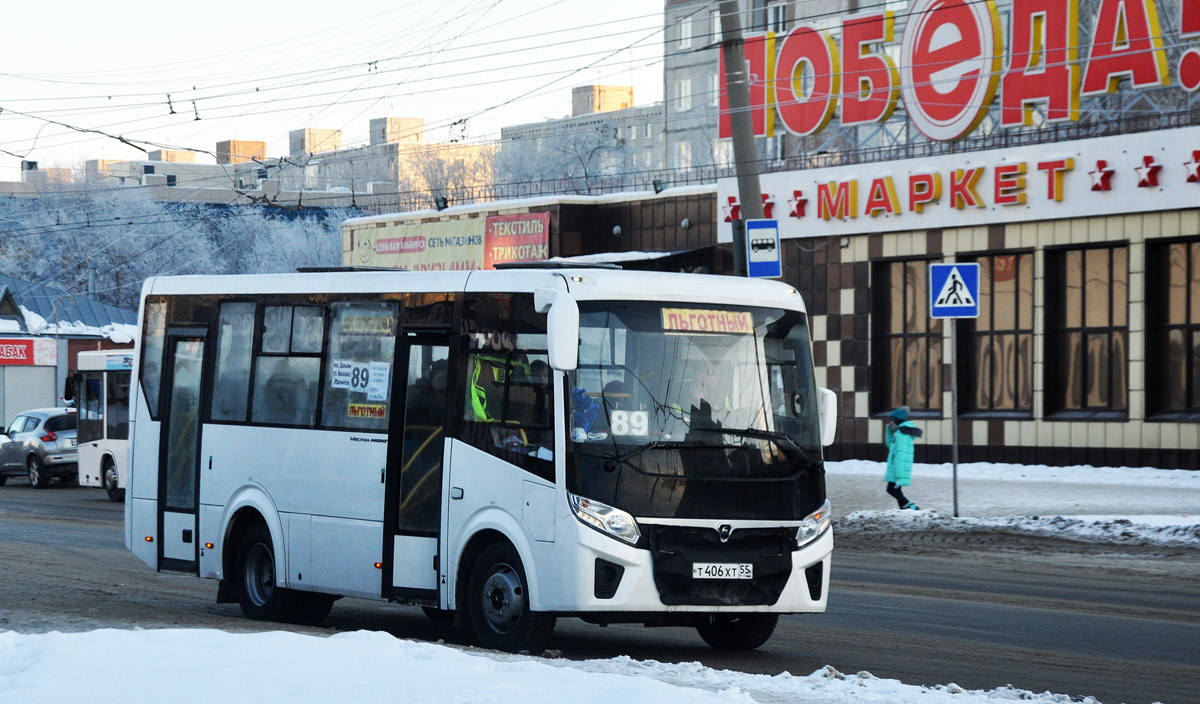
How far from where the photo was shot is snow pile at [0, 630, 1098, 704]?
7.22m

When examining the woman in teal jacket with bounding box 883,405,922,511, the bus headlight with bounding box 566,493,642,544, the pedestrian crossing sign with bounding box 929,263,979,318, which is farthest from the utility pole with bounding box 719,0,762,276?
the bus headlight with bounding box 566,493,642,544

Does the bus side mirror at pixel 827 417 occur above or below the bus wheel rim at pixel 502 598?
above

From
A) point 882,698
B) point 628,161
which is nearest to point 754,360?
point 882,698

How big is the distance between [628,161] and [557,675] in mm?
120763

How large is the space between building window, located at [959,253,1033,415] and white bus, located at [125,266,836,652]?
60.3 ft

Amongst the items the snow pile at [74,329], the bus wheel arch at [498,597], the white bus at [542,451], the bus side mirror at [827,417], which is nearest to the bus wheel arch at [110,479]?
the white bus at [542,451]

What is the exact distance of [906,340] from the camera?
3095cm

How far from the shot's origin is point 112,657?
799 centimetres

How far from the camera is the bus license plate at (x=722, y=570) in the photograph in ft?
33.4

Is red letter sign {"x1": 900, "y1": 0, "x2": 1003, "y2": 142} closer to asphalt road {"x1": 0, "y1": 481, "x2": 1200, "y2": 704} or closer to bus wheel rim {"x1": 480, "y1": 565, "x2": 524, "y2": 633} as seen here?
asphalt road {"x1": 0, "y1": 481, "x2": 1200, "y2": 704}

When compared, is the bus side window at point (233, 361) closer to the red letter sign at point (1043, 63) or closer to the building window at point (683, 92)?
the red letter sign at point (1043, 63)

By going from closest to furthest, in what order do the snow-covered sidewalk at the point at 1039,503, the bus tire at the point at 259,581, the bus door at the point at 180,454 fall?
the bus tire at the point at 259,581
the bus door at the point at 180,454
the snow-covered sidewalk at the point at 1039,503

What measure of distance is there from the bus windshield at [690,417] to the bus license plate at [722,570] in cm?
29

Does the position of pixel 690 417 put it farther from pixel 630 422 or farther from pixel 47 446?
pixel 47 446
